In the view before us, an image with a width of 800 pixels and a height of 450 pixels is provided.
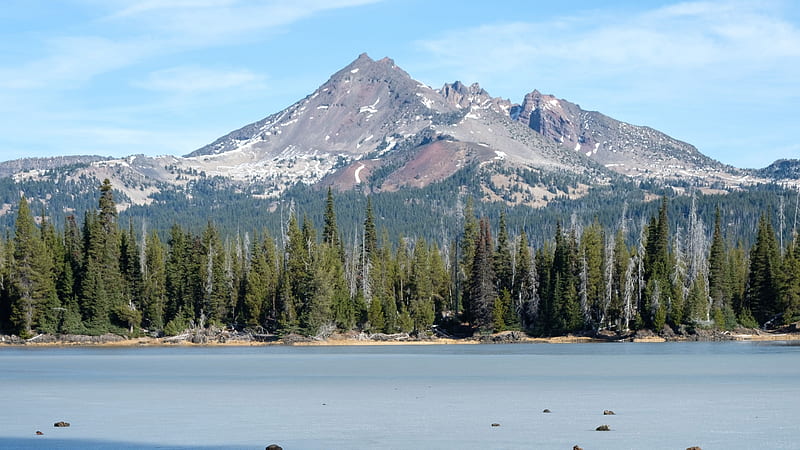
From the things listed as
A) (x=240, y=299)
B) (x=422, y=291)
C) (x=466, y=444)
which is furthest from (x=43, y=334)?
(x=466, y=444)

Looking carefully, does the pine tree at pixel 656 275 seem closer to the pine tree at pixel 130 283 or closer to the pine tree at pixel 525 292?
the pine tree at pixel 525 292

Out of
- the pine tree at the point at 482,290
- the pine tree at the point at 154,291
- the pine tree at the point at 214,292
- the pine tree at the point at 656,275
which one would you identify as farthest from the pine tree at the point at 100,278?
the pine tree at the point at 656,275

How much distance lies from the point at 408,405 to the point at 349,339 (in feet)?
252

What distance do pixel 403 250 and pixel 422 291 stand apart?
21683 millimetres

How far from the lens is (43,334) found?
109 m

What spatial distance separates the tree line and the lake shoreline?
3.95 feet

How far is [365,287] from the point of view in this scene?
11594 cm

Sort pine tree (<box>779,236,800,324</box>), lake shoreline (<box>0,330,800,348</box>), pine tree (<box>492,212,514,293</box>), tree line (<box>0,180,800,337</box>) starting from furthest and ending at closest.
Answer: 1. pine tree (<box>492,212,514,293</box>)
2. pine tree (<box>779,236,800,324</box>)
3. tree line (<box>0,180,800,337</box>)
4. lake shoreline (<box>0,330,800,348</box>)

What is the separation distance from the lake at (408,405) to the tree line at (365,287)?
1799 inches

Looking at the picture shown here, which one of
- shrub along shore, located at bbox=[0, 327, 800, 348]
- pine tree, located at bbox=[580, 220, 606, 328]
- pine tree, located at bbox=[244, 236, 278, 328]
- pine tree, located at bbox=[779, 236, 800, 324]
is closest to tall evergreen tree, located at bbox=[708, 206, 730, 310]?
shrub along shore, located at bbox=[0, 327, 800, 348]

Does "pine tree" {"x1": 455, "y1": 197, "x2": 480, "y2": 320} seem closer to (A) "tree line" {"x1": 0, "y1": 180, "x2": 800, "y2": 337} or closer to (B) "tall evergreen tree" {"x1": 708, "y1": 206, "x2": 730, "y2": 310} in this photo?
(A) "tree line" {"x1": 0, "y1": 180, "x2": 800, "y2": 337}

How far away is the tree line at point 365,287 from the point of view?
358 feet

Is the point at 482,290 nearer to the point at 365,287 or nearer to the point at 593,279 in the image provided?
the point at 593,279

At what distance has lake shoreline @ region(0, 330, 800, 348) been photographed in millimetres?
107750
